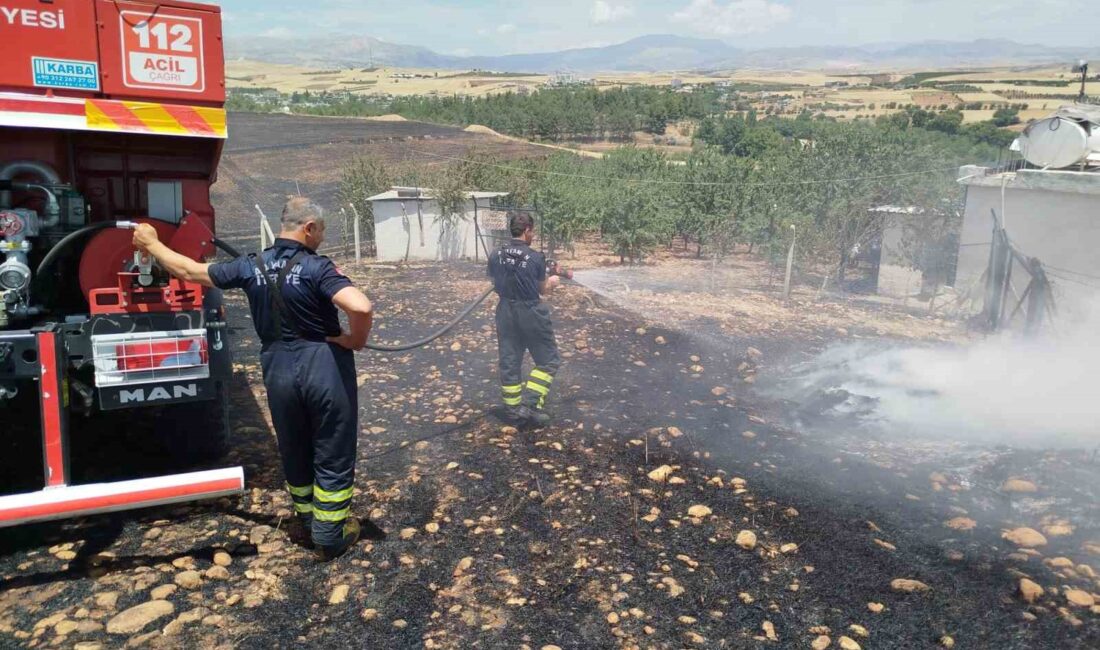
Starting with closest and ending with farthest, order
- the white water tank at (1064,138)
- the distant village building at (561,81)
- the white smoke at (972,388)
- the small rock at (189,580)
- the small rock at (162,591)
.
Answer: the small rock at (162,591)
the small rock at (189,580)
the white smoke at (972,388)
the white water tank at (1064,138)
the distant village building at (561,81)

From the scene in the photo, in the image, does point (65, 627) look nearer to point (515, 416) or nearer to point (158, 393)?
point (158, 393)

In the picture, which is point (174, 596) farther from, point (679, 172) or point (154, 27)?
point (679, 172)

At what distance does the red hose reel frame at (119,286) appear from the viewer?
157 inches

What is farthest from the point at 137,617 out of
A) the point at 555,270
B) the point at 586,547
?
the point at 555,270

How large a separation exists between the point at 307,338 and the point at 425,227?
13080mm

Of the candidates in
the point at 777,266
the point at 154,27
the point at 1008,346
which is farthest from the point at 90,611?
the point at 777,266

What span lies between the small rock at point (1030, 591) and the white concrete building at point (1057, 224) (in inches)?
338

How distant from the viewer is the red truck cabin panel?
3828mm

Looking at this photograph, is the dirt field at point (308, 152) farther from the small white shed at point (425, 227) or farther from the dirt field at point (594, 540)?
the dirt field at point (594, 540)

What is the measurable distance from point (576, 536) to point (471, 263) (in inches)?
472

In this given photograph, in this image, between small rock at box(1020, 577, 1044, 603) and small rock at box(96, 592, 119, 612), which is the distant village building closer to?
small rock at box(1020, 577, 1044, 603)

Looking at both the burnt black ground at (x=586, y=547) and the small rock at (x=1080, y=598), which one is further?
the small rock at (x=1080, y=598)

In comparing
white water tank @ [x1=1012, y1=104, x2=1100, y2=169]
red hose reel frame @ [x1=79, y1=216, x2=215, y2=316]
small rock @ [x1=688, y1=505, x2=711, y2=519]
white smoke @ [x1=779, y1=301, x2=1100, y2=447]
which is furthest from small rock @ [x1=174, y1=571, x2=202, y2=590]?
white water tank @ [x1=1012, y1=104, x2=1100, y2=169]

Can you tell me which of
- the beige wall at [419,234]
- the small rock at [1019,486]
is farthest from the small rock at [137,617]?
the beige wall at [419,234]
